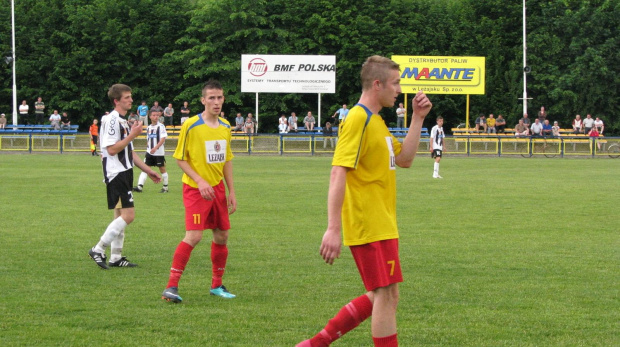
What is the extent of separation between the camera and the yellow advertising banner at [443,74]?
45.5 m

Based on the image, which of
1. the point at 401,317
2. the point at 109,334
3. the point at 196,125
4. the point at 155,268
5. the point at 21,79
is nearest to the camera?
the point at 109,334

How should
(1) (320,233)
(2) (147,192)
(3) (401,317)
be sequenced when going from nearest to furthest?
(3) (401,317)
(1) (320,233)
(2) (147,192)

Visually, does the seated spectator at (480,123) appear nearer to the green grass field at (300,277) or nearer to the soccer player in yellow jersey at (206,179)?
the green grass field at (300,277)

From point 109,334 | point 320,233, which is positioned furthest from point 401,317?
point 320,233

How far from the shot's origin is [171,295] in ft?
23.4

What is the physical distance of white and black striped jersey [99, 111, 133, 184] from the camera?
8711 mm

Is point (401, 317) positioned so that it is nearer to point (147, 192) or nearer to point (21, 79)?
point (147, 192)

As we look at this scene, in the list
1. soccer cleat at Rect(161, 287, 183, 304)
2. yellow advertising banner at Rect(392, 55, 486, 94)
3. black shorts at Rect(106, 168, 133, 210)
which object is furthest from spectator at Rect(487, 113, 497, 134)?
soccer cleat at Rect(161, 287, 183, 304)

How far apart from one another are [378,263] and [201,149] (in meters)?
3.13

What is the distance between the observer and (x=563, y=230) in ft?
40.4

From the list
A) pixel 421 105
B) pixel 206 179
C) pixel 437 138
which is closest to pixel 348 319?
pixel 421 105

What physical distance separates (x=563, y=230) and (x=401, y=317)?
254 inches

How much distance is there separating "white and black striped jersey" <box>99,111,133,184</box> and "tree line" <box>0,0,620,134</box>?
4162 centimetres

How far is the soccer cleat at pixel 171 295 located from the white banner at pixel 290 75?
38.4 metres
